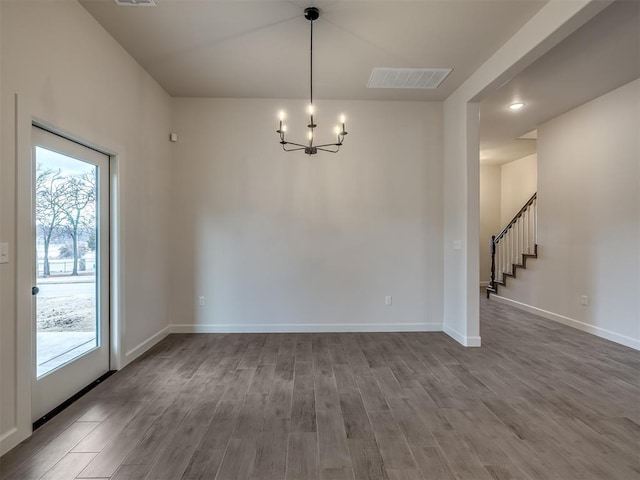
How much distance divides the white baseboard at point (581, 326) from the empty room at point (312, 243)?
36 mm

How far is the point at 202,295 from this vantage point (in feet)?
13.6

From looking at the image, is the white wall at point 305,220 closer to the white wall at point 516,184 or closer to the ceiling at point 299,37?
the ceiling at point 299,37

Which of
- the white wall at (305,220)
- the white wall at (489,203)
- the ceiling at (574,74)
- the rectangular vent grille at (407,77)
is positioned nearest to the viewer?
the ceiling at (574,74)

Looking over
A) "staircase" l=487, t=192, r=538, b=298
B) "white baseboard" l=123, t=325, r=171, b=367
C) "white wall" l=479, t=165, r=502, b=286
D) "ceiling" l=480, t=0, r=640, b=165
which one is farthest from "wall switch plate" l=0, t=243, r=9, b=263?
"white wall" l=479, t=165, r=502, b=286

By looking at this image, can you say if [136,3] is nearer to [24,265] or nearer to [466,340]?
[24,265]

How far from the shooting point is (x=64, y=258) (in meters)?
2.43

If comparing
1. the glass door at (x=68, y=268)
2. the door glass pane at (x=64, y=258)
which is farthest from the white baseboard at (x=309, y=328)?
the door glass pane at (x=64, y=258)

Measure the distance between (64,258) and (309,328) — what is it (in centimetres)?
279

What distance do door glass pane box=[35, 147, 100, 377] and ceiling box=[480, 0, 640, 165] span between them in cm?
451

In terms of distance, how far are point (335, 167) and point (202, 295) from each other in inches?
99.0

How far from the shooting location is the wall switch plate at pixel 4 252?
1812mm

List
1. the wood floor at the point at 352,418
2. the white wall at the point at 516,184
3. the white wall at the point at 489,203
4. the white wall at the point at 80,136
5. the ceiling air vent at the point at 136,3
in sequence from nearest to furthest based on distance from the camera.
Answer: the wood floor at the point at 352,418, the white wall at the point at 80,136, the ceiling air vent at the point at 136,3, the white wall at the point at 516,184, the white wall at the point at 489,203

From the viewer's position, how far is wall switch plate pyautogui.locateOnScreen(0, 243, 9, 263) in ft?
5.94

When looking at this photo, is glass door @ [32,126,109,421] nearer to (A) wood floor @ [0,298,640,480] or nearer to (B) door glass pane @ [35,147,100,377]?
(B) door glass pane @ [35,147,100,377]
